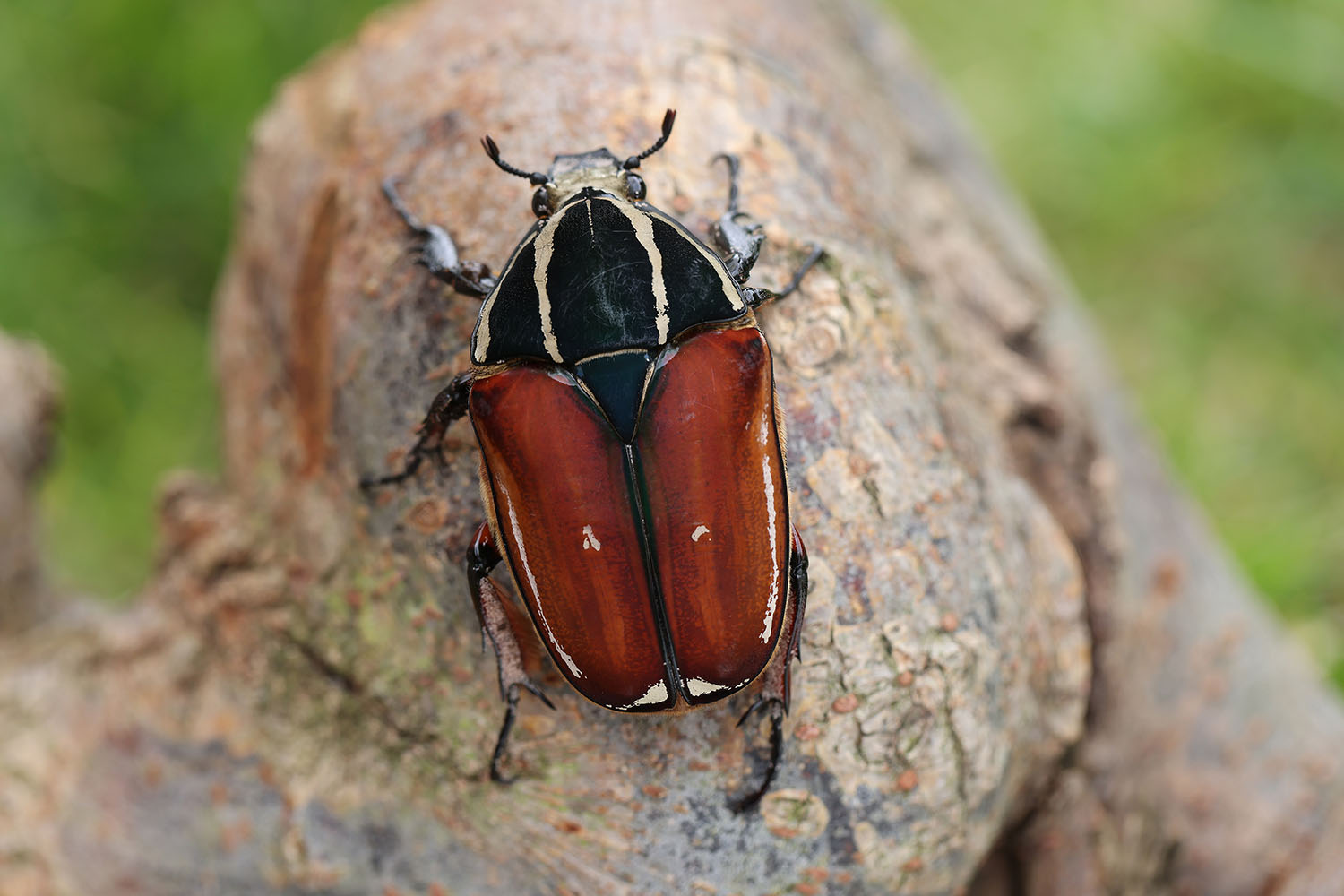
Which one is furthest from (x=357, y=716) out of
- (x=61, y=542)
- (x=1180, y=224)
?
(x=1180, y=224)

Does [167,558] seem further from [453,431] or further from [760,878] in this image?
[760,878]

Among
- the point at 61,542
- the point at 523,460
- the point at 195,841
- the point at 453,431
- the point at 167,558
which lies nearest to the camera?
the point at 523,460

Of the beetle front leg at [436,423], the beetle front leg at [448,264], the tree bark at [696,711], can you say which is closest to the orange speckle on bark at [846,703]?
the tree bark at [696,711]

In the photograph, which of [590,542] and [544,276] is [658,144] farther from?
[590,542]

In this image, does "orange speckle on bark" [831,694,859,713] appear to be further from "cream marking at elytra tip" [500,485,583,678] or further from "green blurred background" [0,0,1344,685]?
"green blurred background" [0,0,1344,685]

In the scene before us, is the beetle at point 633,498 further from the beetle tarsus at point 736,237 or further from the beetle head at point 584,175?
the beetle head at point 584,175

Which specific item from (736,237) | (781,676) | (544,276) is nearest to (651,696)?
(781,676)
